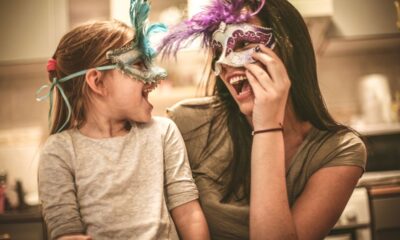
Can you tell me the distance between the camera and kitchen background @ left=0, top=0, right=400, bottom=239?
223 centimetres

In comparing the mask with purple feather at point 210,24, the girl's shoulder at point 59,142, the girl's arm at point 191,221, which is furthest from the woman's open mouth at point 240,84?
the girl's shoulder at point 59,142

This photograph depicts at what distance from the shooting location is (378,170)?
2.22 m

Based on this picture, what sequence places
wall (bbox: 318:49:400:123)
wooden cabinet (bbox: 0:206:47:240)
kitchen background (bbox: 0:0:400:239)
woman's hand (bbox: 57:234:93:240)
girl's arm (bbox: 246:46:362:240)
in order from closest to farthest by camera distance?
woman's hand (bbox: 57:234:93:240)
girl's arm (bbox: 246:46:362:240)
wooden cabinet (bbox: 0:206:47:240)
kitchen background (bbox: 0:0:400:239)
wall (bbox: 318:49:400:123)

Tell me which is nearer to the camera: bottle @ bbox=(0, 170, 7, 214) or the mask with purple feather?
the mask with purple feather

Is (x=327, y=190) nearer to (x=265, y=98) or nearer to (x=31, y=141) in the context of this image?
(x=265, y=98)

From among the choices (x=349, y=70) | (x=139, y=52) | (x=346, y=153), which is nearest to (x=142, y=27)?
(x=139, y=52)

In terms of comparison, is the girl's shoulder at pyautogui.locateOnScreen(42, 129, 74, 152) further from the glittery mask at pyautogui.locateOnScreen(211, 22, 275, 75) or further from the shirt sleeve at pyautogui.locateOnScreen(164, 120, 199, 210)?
the glittery mask at pyautogui.locateOnScreen(211, 22, 275, 75)

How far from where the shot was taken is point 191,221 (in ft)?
3.12

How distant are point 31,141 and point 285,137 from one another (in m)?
1.91

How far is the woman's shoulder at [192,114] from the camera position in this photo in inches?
45.8

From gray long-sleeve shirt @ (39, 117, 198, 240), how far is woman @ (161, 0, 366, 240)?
0.36ft

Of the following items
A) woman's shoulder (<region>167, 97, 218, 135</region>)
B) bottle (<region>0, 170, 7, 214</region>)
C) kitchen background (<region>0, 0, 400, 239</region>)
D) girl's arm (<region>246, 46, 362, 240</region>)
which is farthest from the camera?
kitchen background (<region>0, 0, 400, 239</region>)

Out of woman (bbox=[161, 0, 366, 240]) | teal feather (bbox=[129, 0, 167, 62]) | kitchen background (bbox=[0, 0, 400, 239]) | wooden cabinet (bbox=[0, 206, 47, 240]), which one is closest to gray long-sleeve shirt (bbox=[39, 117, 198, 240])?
woman (bbox=[161, 0, 366, 240])

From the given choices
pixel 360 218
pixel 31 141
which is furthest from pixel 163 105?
pixel 360 218
